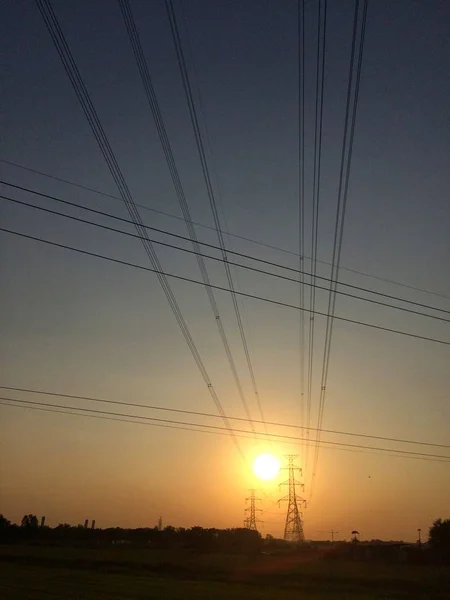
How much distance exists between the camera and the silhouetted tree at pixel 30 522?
140 meters

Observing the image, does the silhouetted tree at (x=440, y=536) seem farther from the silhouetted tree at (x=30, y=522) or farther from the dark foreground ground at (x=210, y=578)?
the silhouetted tree at (x=30, y=522)

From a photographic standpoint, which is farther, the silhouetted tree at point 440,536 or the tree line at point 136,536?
the tree line at point 136,536

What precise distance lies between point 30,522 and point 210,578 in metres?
93.8

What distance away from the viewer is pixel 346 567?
78.1m

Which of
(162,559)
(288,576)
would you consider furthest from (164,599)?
(162,559)

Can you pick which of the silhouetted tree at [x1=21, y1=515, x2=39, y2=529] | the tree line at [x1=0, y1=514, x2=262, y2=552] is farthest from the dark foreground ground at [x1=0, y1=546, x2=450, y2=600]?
the silhouetted tree at [x1=21, y1=515, x2=39, y2=529]

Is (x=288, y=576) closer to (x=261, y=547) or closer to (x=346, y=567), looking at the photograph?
(x=346, y=567)

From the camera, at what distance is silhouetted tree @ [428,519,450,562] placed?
97.3m

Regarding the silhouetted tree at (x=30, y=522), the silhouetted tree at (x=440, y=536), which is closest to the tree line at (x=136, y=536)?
the silhouetted tree at (x=30, y=522)

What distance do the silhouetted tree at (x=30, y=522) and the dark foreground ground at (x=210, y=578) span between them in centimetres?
4603

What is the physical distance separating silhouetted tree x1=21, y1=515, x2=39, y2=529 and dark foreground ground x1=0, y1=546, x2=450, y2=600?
46.0 metres

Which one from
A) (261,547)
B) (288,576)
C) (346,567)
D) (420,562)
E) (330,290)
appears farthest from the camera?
(261,547)

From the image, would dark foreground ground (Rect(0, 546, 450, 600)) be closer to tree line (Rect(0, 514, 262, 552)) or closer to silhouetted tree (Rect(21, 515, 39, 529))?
tree line (Rect(0, 514, 262, 552))

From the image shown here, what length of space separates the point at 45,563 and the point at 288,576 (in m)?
34.2
